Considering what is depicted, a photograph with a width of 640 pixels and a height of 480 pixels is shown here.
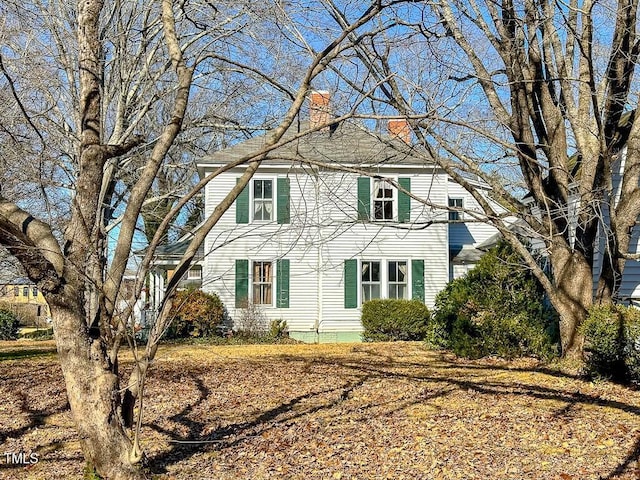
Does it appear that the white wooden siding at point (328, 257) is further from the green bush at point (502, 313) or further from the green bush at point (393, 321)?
the green bush at point (502, 313)

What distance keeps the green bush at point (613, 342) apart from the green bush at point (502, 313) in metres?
1.86

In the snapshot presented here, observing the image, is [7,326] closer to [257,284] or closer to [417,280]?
[257,284]

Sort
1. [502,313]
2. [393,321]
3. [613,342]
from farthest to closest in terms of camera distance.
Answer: [393,321] < [502,313] < [613,342]

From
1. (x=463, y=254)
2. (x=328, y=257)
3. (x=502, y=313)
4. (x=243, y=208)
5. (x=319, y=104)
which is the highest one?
(x=243, y=208)

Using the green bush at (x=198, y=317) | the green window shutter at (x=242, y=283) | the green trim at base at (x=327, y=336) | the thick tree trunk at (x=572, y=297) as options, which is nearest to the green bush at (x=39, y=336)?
the green bush at (x=198, y=317)

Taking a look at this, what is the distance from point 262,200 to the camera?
18.0 meters

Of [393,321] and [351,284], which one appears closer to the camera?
[393,321]

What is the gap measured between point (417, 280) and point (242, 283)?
4.93 metres

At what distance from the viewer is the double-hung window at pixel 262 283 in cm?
1803

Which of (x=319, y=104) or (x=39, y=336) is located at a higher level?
(x=319, y=104)

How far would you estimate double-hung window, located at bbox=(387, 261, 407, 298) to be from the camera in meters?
18.2

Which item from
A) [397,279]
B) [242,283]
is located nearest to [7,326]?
[242,283]

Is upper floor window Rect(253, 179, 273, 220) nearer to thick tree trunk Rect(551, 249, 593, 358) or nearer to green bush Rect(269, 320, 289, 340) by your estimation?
green bush Rect(269, 320, 289, 340)

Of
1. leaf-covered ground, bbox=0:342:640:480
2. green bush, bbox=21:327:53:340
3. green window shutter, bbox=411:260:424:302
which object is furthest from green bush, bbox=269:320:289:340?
green bush, bbox=21:327:53:340
